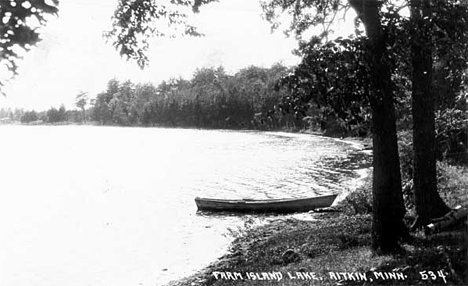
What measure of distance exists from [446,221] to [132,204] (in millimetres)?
27248

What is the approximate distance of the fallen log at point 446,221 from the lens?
11273 millimetres

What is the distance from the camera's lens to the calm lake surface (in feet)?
64.5

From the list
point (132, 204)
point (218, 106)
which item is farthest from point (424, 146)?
point (218, 106)

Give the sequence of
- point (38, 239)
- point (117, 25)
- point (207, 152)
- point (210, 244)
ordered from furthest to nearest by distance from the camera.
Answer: point (207, 152) → point (38, 239) → point (210, 244) → point (117, 25)

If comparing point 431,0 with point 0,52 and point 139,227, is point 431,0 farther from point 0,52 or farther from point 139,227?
point 139,227

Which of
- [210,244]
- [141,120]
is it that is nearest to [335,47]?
[210,244]

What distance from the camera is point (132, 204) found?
115 feet

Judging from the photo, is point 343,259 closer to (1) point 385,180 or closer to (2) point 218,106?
(1) point 385,180

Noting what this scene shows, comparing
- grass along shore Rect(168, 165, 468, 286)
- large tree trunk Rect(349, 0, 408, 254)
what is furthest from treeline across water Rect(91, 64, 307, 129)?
large tree trunk Rect(349, 0, 408, 254)

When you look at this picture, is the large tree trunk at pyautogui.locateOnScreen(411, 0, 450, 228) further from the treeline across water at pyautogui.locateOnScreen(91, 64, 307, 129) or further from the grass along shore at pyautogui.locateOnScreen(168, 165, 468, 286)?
the treeline across water at pyautogui.locateOnScreen(91, 64, 307, 129)

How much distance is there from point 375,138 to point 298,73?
2.88 m

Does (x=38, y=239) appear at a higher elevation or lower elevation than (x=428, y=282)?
lower

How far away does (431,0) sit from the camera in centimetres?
911

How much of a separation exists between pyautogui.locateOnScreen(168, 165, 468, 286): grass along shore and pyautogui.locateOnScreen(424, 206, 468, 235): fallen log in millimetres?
343
